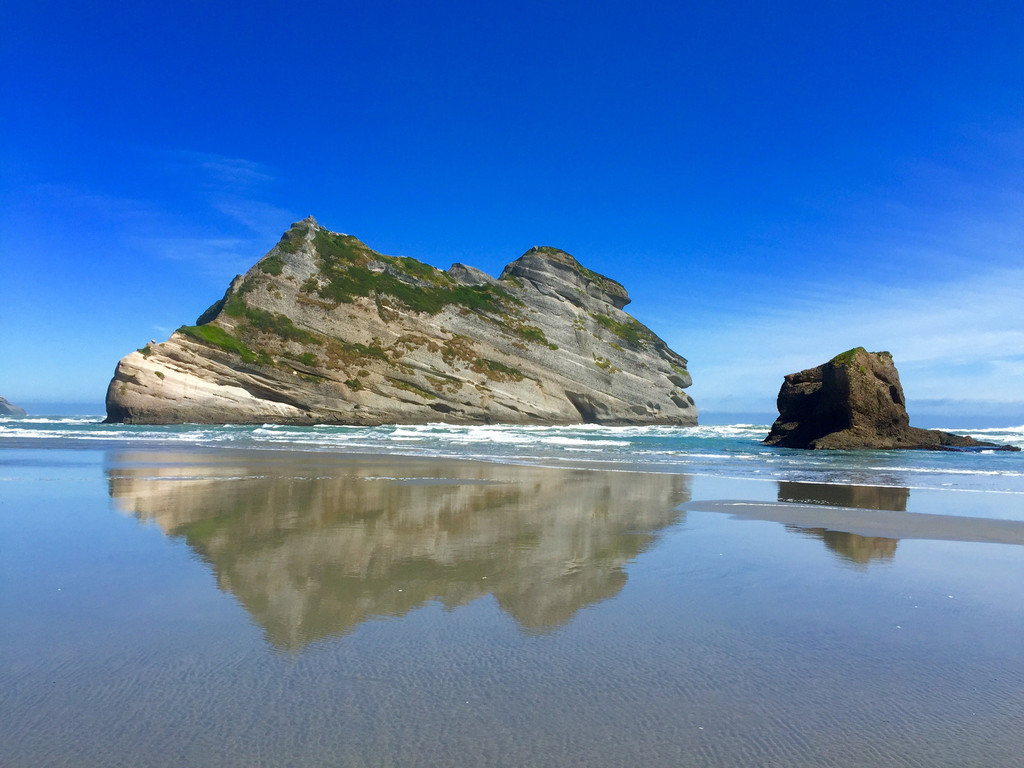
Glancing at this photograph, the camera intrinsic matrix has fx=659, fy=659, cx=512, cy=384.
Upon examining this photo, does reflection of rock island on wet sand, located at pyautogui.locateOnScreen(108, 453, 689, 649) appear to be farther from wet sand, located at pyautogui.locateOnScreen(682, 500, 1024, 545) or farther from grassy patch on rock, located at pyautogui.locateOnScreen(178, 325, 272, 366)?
grassy patch on rock, located at pyautogui.locateOnScreen(178, 325, 272, 366)

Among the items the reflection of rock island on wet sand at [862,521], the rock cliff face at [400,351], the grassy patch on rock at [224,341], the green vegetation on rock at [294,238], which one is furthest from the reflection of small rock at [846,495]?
the green vegetation on rock at [294,238]

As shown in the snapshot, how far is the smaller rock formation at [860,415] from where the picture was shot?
106ft

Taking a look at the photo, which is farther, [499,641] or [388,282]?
[388,282]

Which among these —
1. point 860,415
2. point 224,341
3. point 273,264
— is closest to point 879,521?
point 860,415

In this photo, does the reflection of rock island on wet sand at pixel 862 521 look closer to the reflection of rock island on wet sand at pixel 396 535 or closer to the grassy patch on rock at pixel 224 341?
the reflection of rock island on wet sand at pixel 396 535

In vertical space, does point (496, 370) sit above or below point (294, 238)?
below

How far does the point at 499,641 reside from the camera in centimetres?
452

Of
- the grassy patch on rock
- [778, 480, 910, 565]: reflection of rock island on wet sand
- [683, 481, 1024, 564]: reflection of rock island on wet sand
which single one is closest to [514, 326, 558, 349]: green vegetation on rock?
the grassy patch on rock

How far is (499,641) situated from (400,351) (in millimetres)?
67175

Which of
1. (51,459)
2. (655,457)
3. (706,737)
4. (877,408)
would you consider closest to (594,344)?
(877,408)

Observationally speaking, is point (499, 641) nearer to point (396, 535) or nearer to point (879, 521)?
point (396, 535)

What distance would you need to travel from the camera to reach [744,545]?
27.0 ft

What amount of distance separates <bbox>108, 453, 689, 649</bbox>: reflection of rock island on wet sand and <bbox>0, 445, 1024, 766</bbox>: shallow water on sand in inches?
2.3

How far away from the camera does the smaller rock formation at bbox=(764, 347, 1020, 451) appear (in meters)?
32.4
